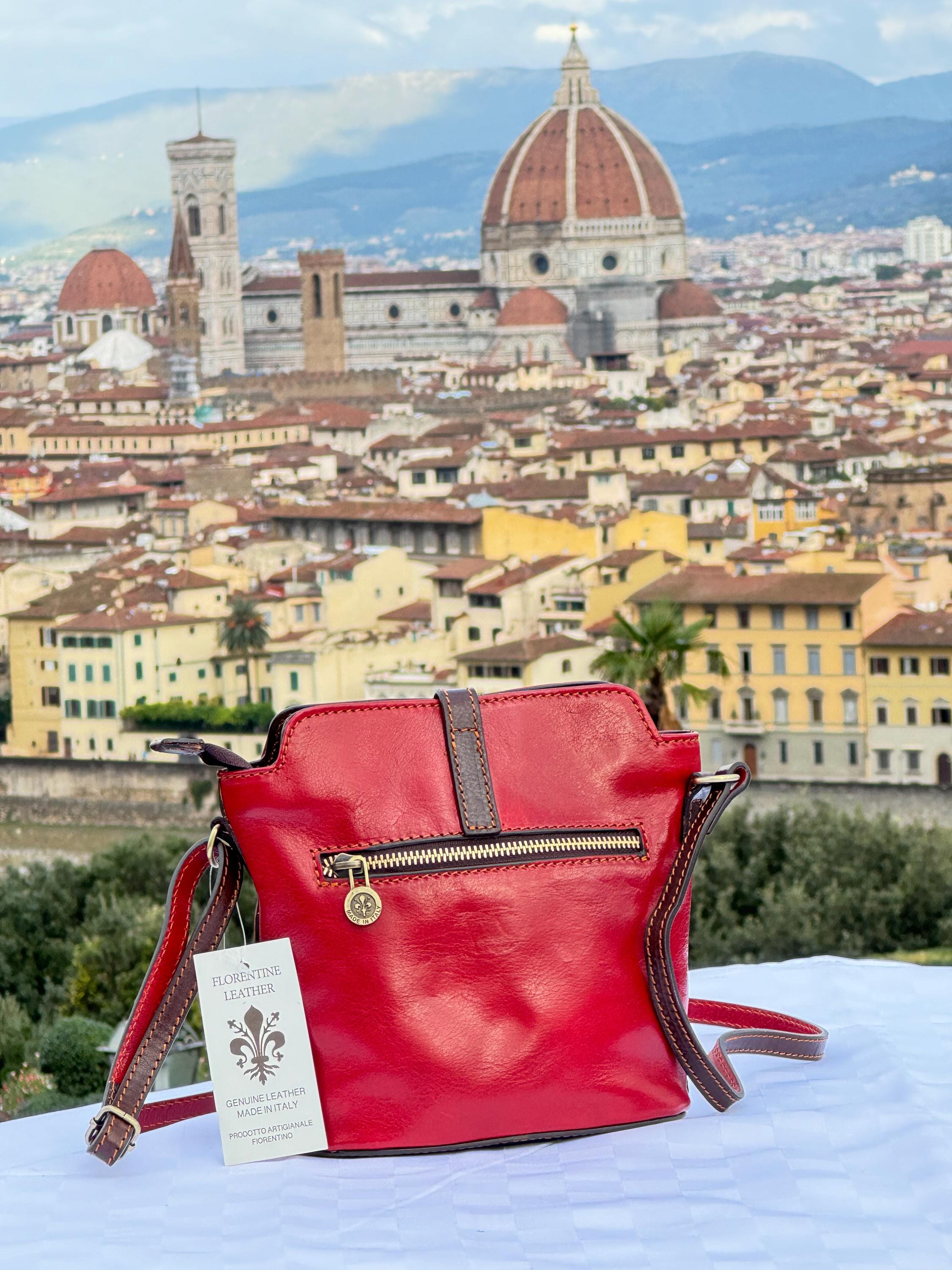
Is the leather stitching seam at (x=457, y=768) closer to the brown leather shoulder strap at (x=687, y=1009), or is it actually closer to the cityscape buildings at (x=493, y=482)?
the brown leather shoulder strap at (x=687, y=1009)

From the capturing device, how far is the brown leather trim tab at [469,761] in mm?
1356

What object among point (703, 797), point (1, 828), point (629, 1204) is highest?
point (703, 797)

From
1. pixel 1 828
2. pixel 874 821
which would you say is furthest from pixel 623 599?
pixel 874 821

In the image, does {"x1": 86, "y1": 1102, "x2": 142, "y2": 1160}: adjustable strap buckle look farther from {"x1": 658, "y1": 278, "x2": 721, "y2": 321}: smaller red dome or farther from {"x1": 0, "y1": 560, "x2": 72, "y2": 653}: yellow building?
{"x1": 658, "y1": 278, "x2": 721, "y2": 321}: smaller red dome

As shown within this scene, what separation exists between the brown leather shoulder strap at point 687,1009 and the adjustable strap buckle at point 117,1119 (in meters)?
0.30

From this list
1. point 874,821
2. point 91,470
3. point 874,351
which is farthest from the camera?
point 874,351

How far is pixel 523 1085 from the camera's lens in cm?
135

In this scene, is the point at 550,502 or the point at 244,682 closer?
the point at 244,682

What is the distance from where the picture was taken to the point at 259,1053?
135 centimetres

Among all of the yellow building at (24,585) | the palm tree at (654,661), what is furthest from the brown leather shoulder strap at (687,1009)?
the yellow building at (24,585)

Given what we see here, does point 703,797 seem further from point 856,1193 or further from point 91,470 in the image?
point 91,470

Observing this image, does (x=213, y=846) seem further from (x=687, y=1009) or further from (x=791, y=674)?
(x=791, y=674)

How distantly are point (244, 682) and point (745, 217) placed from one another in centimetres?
15946

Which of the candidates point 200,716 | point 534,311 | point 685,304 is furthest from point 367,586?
point 685,304
